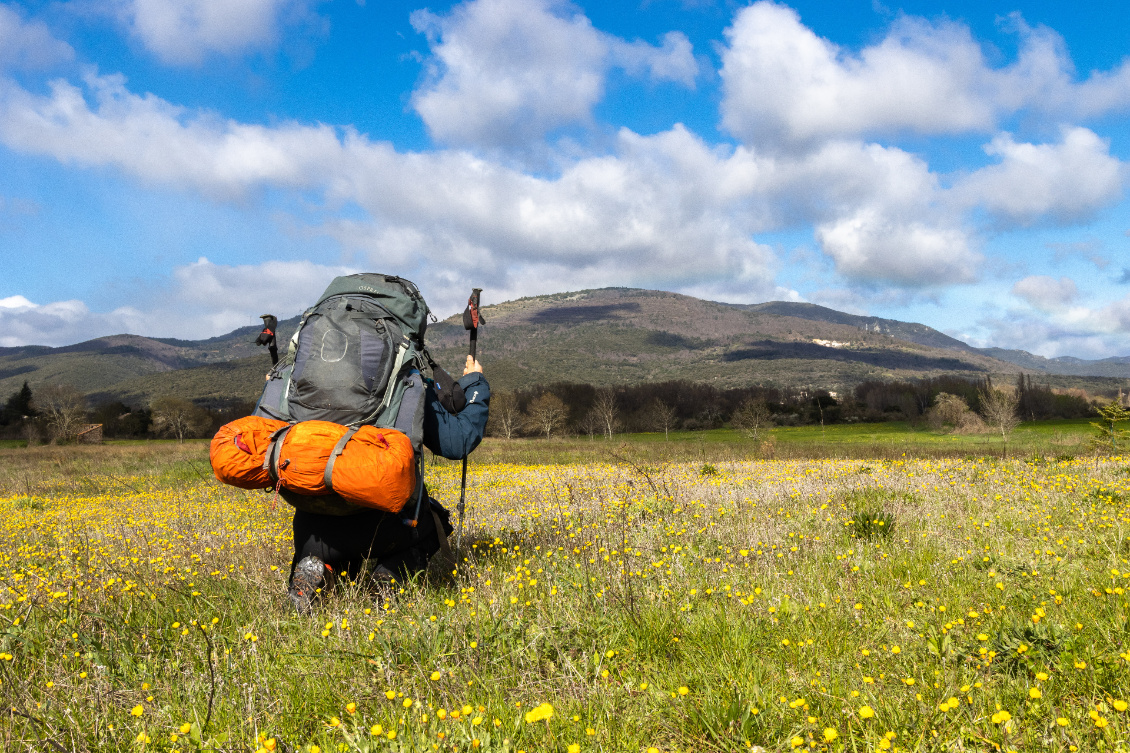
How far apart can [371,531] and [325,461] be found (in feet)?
3.45

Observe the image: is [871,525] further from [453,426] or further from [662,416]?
[662,416]

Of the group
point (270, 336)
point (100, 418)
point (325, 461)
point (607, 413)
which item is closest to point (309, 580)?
point (325, 461)

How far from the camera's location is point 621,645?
11.4ft

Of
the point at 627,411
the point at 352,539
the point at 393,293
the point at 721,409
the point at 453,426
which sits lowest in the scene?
the point at 627,411

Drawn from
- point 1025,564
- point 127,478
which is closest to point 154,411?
point 127,478

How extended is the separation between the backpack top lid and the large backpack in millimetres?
13

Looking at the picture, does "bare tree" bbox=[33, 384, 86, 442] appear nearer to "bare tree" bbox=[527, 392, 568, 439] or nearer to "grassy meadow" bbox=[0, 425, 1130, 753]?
"bare tree" bbox=[527, 392, 568, 439]

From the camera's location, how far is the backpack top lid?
4344 mm

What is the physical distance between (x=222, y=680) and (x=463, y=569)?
2.38 meters

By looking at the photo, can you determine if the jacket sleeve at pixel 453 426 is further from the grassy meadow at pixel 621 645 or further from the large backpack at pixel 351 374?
the grassy meadow at pixel 621 645

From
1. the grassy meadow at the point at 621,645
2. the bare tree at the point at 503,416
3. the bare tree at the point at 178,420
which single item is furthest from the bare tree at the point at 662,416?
the grassy meadow at the point at 621,645

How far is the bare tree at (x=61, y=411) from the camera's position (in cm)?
6744

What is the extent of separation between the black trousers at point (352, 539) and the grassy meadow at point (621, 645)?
0.27m

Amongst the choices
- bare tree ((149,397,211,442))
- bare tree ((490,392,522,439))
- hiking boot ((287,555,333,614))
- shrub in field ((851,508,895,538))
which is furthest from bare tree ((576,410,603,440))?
hiking boot ((287,555,333,614))
